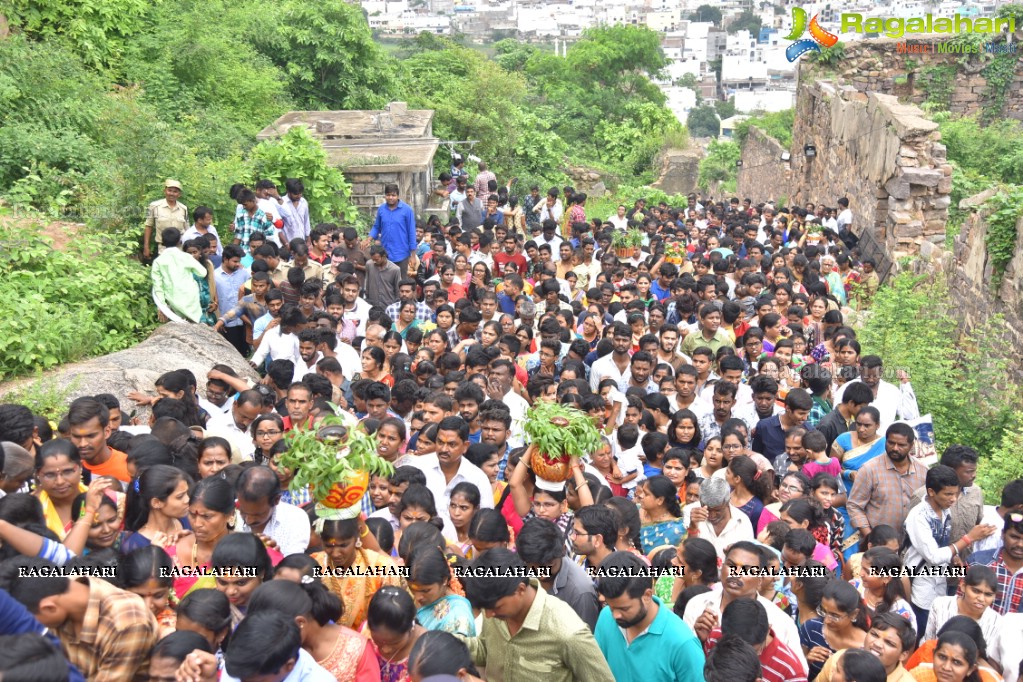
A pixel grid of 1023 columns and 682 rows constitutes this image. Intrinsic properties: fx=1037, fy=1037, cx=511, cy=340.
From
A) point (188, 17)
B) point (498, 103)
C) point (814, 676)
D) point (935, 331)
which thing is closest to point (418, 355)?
point (814, 676)

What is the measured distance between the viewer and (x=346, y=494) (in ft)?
15.6

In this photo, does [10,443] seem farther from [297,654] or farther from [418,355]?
[418,355]

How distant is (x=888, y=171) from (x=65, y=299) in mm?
11575

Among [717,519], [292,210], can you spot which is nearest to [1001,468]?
[717,519]

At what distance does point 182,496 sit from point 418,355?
349cm

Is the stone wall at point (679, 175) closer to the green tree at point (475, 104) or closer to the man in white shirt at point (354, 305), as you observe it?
the green tree at point (475, 104)

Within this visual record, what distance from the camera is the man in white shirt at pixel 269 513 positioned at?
16.0 feet

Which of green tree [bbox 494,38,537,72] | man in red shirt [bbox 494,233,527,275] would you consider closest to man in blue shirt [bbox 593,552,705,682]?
man in red shirt [bbox 494,233,527,275]

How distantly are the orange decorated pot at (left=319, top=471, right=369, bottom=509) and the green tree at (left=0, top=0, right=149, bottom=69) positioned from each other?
10.6 metres

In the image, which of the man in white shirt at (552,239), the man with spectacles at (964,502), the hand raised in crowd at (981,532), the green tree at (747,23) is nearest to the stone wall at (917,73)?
the man in white shirt at (552,239)

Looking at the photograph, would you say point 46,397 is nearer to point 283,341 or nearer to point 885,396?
point 283,341

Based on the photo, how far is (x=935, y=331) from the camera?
10180 millimetres

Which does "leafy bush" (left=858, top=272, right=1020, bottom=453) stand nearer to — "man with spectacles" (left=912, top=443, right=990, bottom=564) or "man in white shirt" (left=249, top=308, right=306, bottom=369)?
"man with spectacles" (left=912, top=443, right=990, bottom=564)

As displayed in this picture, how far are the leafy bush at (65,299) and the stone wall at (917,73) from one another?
53.1ft
